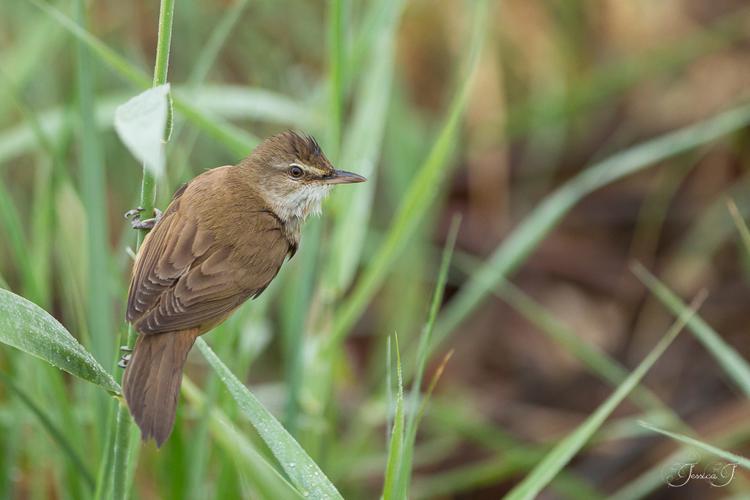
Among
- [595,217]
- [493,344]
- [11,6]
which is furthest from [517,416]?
[11,6]

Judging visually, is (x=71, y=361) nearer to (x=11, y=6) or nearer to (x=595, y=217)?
(x=11, y=6)

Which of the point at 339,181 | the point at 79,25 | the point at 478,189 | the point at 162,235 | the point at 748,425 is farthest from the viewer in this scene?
the point at 478,189

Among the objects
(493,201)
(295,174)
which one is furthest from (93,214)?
(493,201)

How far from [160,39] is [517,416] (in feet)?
13.0

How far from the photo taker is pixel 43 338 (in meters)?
1.54

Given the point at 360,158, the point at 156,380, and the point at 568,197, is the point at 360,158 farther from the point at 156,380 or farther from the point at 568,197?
the point at 156,380

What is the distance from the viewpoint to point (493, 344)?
5.66 metres

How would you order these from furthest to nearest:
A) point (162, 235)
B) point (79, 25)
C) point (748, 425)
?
point (748, 425) < point (79, 25) < point (162, 235)

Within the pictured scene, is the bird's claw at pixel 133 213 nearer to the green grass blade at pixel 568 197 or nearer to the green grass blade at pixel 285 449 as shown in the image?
the green grass blade at pixel 285 449

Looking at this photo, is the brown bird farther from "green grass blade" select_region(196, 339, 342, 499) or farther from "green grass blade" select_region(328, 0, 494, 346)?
"green grass blade" select_region(328, 0, 494, 346)

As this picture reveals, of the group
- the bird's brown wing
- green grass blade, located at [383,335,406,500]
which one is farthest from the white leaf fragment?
green grass blade, located at [383,335,406,500]

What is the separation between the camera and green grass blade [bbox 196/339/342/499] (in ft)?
5.41

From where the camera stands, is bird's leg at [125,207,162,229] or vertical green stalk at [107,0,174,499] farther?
bird's leg at [125,207,162,229]

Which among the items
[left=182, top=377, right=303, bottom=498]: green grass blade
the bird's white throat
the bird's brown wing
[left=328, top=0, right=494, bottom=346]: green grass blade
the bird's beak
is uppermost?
[left=328, top=0, right=494, bottom=346]: green grass blade
